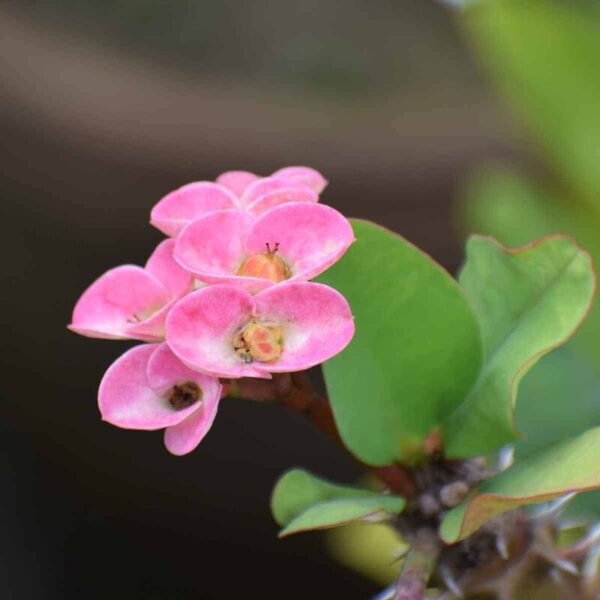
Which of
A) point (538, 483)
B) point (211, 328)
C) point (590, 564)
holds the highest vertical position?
point (211, 328)

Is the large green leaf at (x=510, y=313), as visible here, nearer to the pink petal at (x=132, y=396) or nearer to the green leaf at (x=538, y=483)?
the green leaf at (x=538, y=483)

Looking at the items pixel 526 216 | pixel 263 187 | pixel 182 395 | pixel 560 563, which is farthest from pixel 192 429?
pixel 526 216

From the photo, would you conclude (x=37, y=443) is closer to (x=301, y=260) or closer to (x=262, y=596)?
(x=262, y=596)

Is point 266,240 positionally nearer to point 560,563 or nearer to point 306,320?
point 306,320

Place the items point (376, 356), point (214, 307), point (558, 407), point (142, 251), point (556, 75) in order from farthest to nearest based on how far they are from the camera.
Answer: point (142, 251), point (556, 75), point (558, 407), point (376, 356), point (214, 307)

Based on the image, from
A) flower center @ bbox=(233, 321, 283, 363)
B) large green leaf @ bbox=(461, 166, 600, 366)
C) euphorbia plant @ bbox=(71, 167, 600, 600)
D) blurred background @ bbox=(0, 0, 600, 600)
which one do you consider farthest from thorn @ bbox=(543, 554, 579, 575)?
blurred background @ bbox=(0, 0, 600, 600)

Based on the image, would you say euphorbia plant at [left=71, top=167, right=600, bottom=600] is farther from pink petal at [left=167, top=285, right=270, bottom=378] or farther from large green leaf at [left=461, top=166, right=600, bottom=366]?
large green leaf at [left=461, top=166, right=600, bottom=366]
